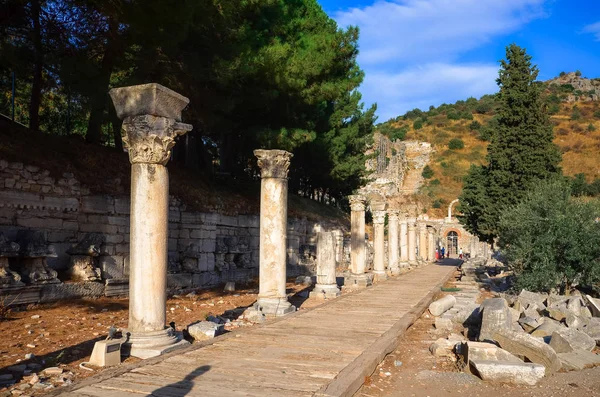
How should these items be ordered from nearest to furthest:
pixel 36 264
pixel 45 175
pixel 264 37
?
pixel 36 264, pixel 45 175, pixel 264 37

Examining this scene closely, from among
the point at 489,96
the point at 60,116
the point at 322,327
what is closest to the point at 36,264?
the point at 322,327

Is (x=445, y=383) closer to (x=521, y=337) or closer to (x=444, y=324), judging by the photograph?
(x=521, y=337)

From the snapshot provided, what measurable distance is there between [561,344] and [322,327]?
3.70 metres

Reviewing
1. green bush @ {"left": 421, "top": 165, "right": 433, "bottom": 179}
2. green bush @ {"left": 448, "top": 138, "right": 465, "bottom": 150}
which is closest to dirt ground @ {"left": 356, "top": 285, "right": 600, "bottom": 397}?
green bush @ {"left": 421, "top": 165, "right": 433, "bottom": 179}

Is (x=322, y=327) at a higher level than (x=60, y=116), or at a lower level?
lower

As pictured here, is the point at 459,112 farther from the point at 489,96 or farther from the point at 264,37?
the point at 264,37

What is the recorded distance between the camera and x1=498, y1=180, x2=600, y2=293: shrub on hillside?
12.7 metres

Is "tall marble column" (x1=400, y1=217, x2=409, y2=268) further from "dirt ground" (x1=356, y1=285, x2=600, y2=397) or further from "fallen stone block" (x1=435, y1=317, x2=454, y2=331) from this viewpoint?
"dirt ground" (x1=356, y1=285, x2=600, y2=397)

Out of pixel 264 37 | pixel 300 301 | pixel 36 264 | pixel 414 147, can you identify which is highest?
pixel 414 147

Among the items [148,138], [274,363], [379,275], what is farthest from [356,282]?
Result: [148,138]

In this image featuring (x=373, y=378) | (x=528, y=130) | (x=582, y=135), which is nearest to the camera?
(x=373, y=378)

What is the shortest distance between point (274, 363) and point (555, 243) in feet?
33.8

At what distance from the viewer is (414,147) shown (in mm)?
74938

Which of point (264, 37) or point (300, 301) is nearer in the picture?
point (300, 301)
